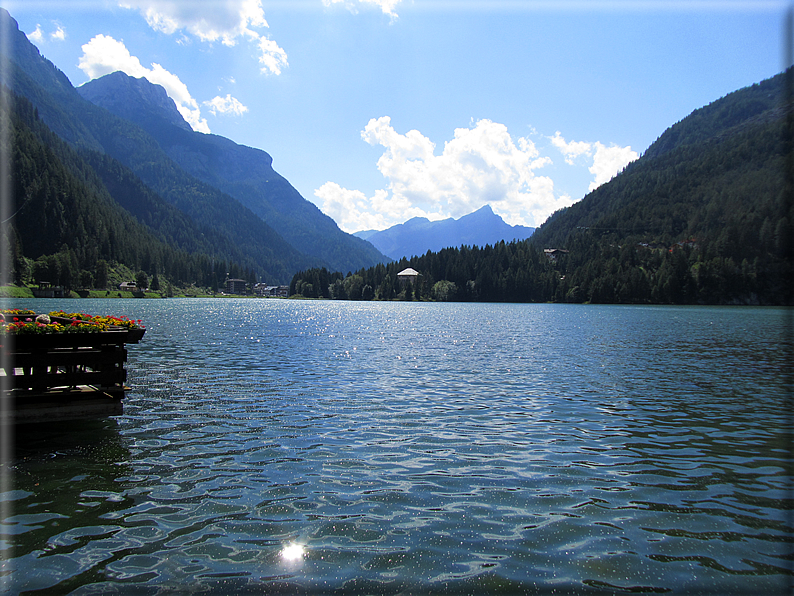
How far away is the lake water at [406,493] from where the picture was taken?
9039 mm

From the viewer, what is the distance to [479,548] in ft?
32.8

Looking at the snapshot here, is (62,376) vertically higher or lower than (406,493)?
higher

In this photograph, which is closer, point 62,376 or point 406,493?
point 406,493

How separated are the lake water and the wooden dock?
3.45 feet

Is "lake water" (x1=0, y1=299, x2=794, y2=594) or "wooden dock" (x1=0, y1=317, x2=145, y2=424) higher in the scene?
"wooden dock" (x1=0, y1=317, x2=145, y2=424)

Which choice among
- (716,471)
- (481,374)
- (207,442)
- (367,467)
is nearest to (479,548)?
(367,467)

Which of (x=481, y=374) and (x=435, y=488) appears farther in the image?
(x=481, y=374)

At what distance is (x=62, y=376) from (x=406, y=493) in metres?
14.6

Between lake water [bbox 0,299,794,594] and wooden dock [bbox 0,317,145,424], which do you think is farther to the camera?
wooden dock [bbox 0,317,145,424]

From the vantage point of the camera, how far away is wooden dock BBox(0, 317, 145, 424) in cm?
1681

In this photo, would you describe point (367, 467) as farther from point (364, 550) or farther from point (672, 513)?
point (672, 513)

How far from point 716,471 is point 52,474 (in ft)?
69.5

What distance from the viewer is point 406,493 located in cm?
1291

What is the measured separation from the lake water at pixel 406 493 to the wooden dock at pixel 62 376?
1052mm
